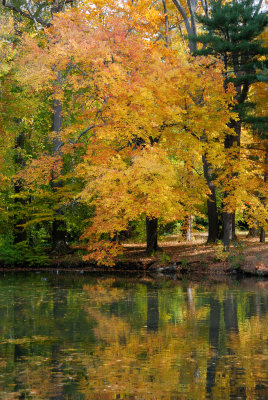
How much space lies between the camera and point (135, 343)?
11125 mm

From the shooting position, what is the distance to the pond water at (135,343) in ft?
26.2

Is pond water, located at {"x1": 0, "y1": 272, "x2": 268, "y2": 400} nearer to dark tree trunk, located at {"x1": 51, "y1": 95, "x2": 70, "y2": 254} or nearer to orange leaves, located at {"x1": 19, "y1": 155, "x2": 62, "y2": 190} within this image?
orange leaves, located at {"x1": 19, "y1": 155, "x2": 62, "y2": 190}

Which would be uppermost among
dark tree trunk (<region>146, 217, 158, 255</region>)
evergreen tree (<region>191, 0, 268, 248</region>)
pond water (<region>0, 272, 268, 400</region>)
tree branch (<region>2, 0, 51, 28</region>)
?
tree branch (<region>2, 0, 51, 28</region>)

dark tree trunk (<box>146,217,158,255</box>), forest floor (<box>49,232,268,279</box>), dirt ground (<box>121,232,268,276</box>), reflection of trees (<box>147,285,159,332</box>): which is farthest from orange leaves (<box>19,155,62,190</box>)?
reflection of trees (<box>147,285,159,332</box>)

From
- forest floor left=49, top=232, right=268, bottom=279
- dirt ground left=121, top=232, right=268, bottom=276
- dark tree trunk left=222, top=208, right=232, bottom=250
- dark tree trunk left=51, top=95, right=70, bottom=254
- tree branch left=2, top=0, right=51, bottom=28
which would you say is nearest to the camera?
dirt ground left=121, top=232, right=268, bottom=276

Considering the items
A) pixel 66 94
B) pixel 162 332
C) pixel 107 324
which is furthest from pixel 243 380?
pixel 66 94

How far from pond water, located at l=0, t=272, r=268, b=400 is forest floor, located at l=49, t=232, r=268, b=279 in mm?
4548

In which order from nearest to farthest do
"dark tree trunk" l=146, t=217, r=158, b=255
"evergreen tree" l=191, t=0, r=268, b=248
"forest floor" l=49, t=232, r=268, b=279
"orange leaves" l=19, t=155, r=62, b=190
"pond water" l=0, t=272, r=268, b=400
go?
"pond water" l=0, t=272, r=268, b=400 → "evergreen tree" l=191, t=0, r=268, b=248 → "forest floor" l=49, t=232, r=268, b=279 → "orange leaves" l=19, t=155, r=62, b=190 → "dark tree trunk" l=146, t=217, r=158, b=255

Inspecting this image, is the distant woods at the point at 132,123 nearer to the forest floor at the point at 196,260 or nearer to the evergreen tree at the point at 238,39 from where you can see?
the evergreen tree at the point at 238,39

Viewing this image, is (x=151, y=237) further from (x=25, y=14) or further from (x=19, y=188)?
(x=25, y=14)

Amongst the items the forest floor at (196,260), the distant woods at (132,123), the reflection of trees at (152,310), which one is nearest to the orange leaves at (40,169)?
the distant woods at (132,123)

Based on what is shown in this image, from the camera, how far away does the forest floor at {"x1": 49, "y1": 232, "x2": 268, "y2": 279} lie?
974 inches

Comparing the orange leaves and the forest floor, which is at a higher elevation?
the orange leaves

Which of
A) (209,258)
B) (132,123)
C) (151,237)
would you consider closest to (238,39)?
(132,123)
